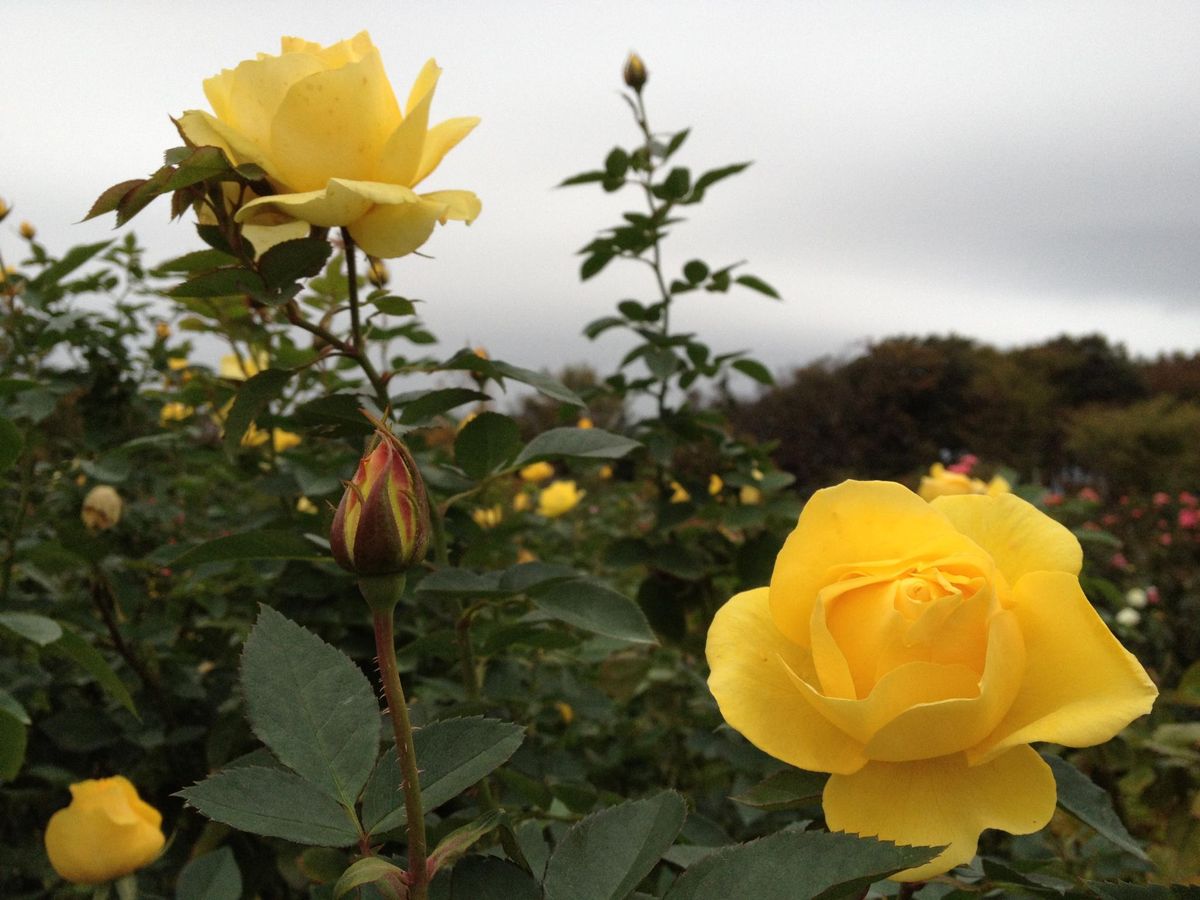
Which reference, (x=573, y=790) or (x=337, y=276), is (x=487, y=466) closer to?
(x=573, y=790)

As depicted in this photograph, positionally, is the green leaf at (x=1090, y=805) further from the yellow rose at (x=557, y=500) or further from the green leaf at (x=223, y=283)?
the yellow rose at (x=557, y=500)

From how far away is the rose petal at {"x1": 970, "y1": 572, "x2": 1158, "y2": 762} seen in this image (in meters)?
0.44

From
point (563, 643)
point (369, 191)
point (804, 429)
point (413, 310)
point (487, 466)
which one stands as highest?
point (369, 191)

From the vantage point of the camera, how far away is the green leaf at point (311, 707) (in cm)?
43

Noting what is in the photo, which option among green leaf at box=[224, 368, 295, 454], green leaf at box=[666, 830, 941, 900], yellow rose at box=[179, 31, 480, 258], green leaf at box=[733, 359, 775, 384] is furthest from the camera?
green leaf at box=[733, 359, 775, 384]

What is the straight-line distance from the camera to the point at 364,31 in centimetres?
78

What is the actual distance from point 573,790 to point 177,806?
0.92m

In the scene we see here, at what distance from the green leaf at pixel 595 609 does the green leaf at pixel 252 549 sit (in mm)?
199

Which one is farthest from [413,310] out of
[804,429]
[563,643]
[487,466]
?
[804,429]

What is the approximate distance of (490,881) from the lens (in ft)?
1.38

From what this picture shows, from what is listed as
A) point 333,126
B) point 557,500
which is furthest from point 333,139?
point 557,500

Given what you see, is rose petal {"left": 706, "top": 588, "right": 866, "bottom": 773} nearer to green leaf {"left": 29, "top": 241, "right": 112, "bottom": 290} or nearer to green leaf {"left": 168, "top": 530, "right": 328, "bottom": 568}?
green leaf {"left": 168, "top": 530, "right": 328, "bottom": 568}

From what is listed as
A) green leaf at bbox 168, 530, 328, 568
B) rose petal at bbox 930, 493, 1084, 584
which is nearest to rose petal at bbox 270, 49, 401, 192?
green leaf at bbox 168, 530, 328, 568

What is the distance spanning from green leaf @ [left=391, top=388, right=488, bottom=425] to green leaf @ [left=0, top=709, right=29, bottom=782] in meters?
0.42
